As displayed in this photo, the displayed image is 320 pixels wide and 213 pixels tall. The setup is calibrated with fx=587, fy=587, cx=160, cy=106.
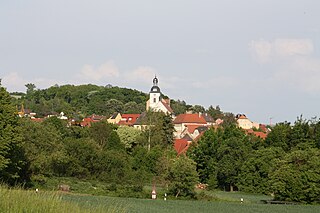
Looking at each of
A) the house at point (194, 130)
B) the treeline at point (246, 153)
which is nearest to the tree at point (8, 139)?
the treeline at point (246, 153)

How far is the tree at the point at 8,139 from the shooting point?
4028 cm

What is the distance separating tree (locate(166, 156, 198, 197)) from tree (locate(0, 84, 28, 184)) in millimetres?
12661

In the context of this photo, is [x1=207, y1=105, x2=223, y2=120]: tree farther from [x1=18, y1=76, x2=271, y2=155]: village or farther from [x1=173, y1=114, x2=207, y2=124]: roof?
[x1=173, y1=114, x2=207, y2=124]: roof

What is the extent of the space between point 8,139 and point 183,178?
48.8ft

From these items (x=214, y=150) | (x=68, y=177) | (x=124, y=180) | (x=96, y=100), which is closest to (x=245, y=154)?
(x=214, y=150)

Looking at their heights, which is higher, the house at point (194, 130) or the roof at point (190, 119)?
the roof at point (190, 119)

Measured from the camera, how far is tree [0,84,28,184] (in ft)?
132

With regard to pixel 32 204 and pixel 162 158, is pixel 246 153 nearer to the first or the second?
pixel 162 158

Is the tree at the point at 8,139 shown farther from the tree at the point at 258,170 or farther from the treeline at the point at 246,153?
the tree at the point at 258,170

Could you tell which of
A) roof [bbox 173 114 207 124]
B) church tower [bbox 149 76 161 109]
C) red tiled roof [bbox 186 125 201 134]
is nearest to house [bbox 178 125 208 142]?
red tiled roof [bbox 186 125 201 134]

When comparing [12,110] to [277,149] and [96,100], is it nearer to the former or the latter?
[277,149]

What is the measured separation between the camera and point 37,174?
50.7 m

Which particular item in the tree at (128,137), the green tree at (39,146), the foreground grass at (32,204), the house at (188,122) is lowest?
the foreground grass at (32,204)

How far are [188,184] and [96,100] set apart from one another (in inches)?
5959
